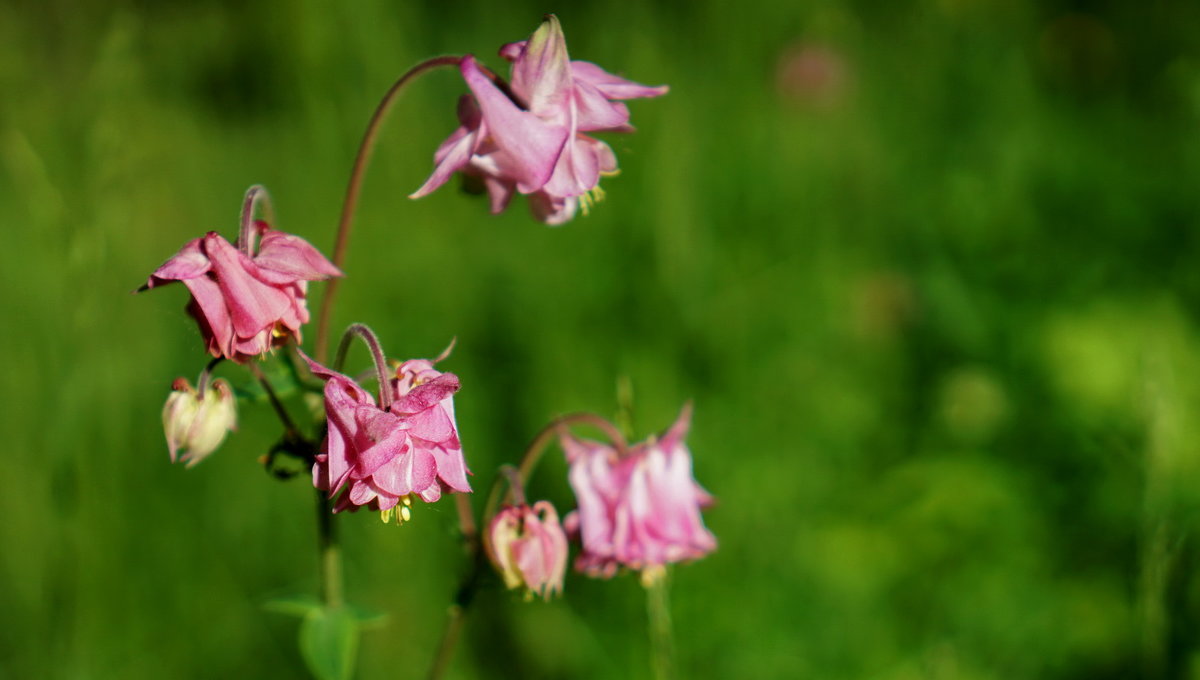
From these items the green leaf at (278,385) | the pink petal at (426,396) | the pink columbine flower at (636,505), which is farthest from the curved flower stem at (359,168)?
the pink columbine flower at (636,505)

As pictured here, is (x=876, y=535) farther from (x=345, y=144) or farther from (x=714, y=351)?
(x=345, y=144)

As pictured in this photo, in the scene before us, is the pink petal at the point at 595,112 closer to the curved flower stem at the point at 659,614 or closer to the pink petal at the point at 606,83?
the pink petal at the point at 606,83

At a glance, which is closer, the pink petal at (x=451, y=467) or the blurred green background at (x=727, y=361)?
the pink petal at (x=451, y=467)

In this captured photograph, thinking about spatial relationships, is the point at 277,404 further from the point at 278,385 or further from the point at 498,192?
the point at 498,192

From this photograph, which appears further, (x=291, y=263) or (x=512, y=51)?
(x=512, y=51)

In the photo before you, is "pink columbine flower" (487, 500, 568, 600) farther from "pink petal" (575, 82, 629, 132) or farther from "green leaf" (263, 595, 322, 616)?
"pink petal" (575, 82, 629, 132)

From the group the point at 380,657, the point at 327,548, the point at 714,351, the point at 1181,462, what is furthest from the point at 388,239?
the point at 1181,462

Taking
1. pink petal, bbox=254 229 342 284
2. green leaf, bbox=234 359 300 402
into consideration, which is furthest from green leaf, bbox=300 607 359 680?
pink petal, bbox=254 229 342 284

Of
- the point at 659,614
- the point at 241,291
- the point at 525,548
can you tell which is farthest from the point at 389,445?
the point at 659,614
